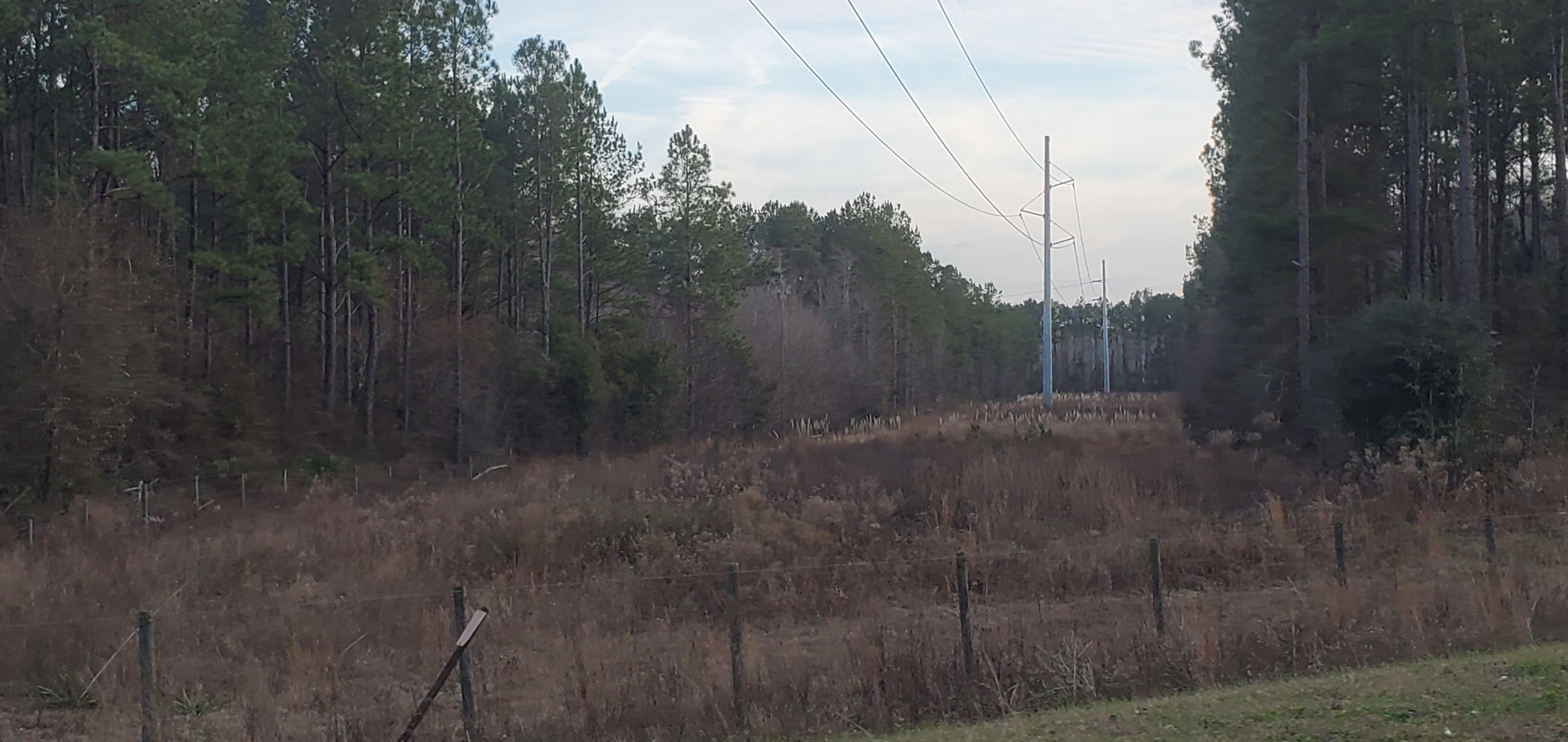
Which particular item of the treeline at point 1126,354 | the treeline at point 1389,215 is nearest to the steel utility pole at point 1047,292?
the treeline at point 1389,215

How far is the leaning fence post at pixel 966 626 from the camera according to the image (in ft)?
34.3

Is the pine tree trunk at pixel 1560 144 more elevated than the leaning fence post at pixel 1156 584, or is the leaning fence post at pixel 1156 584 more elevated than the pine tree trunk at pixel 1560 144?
the pine tree trunk at pixel 1560 144

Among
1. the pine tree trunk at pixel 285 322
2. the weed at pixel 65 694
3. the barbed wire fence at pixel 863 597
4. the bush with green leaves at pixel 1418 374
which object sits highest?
the pine tree trunk at pixel 285 322

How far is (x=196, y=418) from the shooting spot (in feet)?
116

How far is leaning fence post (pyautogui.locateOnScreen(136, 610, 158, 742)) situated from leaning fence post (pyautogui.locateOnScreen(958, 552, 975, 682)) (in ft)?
20.8

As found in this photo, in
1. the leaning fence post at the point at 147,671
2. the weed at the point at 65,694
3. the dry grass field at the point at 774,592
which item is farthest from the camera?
the weed at the point at 65,694

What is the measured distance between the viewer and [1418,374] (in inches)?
930

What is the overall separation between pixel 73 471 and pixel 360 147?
14.5 meters

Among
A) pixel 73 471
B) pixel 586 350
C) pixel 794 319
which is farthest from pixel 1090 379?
pixel 73 471

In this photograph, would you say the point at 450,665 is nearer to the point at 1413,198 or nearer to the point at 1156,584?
the point at 1156,584

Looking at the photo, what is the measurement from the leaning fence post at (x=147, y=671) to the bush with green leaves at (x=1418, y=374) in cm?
2143

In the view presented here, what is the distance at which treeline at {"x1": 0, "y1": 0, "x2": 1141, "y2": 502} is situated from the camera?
2983cm

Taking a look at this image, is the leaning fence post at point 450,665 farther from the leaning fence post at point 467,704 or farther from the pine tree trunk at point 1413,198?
the pine tree trunk at point 1413,198

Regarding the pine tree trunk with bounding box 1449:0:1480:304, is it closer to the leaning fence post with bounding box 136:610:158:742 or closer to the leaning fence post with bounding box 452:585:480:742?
the leaning fence post with bounding box 452:585:480:742
